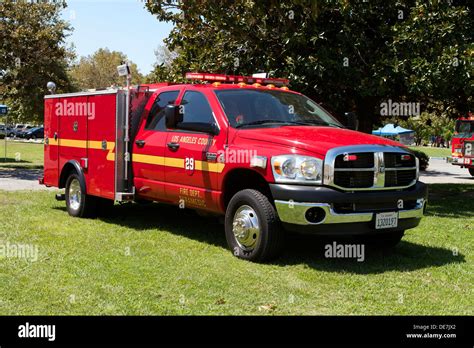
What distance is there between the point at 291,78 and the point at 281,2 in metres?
1.49

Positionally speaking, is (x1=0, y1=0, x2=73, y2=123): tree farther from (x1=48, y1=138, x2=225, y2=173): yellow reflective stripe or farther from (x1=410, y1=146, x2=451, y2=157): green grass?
(x1=410, y1=146, x2=451, y2=157): green grass

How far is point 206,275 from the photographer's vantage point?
6035mm

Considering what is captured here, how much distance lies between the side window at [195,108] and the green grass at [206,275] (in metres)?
1.64

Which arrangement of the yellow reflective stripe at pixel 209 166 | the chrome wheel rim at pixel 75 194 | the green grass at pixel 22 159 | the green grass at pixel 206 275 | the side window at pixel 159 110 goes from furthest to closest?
the green grass at pixel 22 159 → the chrome wheel rim at pixel 75 194 → the side window at pixel 159 110 → the yellow reflective stripe at pixel 209 166 → the green grass at pixel 206 275

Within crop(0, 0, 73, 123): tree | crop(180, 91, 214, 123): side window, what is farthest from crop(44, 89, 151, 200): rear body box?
crop(0, 0, 73, 123): tree

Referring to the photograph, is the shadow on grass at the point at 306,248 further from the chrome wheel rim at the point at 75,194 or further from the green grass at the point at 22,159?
the green grass at the point at 22,159

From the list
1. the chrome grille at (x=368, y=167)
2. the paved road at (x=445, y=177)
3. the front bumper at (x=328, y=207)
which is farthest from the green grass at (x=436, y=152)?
the front bumper at (x=328, y=207)

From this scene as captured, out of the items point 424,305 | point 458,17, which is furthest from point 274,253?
point 458,17

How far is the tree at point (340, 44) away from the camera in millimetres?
10992

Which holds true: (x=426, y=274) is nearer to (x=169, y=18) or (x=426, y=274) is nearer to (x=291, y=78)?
(x=291, y=78)

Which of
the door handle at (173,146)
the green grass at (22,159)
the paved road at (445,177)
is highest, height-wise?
the door handle at (173,146)

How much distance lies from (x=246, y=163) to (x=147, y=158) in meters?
2.16

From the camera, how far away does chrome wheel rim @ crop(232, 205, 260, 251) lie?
6.60 meters

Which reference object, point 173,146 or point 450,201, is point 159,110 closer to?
point 173,146
